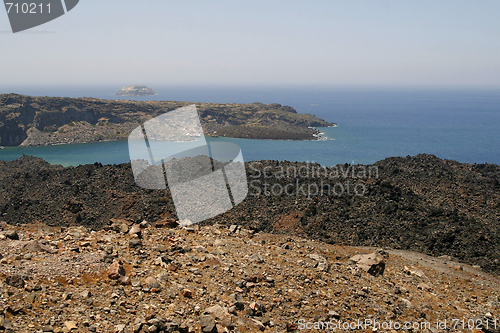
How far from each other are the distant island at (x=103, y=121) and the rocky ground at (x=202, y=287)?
5088cm

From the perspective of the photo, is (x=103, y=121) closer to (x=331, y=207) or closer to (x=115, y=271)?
(x=331, y=207)

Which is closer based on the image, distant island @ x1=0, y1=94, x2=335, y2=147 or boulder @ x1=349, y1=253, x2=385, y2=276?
boulder @ x1=349, y1=253, x2=385, y2=276

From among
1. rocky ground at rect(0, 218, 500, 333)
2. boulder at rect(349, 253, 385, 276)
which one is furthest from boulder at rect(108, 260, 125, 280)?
boulder at rect(349, 253, 385, 276)

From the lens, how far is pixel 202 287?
22.1 feet

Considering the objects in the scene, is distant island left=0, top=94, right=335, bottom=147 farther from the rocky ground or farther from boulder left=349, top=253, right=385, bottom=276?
the rocky ground

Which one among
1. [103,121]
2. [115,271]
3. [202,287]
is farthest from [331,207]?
[103,121]

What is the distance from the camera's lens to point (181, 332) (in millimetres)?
5363

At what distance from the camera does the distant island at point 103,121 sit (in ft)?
181

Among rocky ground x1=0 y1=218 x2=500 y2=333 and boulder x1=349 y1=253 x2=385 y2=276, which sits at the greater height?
rocky ground x1=0 y1=218 x2=500 y2=333

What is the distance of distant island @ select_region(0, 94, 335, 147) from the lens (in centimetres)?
5525

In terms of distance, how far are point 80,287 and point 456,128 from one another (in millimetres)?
84924

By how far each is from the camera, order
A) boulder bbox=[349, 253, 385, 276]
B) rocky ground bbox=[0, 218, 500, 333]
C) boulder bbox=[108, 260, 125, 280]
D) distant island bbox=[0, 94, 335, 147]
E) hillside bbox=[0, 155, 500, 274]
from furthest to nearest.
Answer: distant island bbox=[0, 94, 335, 147] < hillside bbox=[0, 155, 500, 274] < boulder bbox=[349, 253, 385, 276] < boulder bbox=[108, 260, 125, 280] < rocky ground bbox=[0, 218, 500, 333]

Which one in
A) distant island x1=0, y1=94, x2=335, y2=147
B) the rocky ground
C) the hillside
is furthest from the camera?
distant island x1=0, y1=94, x2=335, y2=147

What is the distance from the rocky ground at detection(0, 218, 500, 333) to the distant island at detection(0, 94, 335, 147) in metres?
50.9
